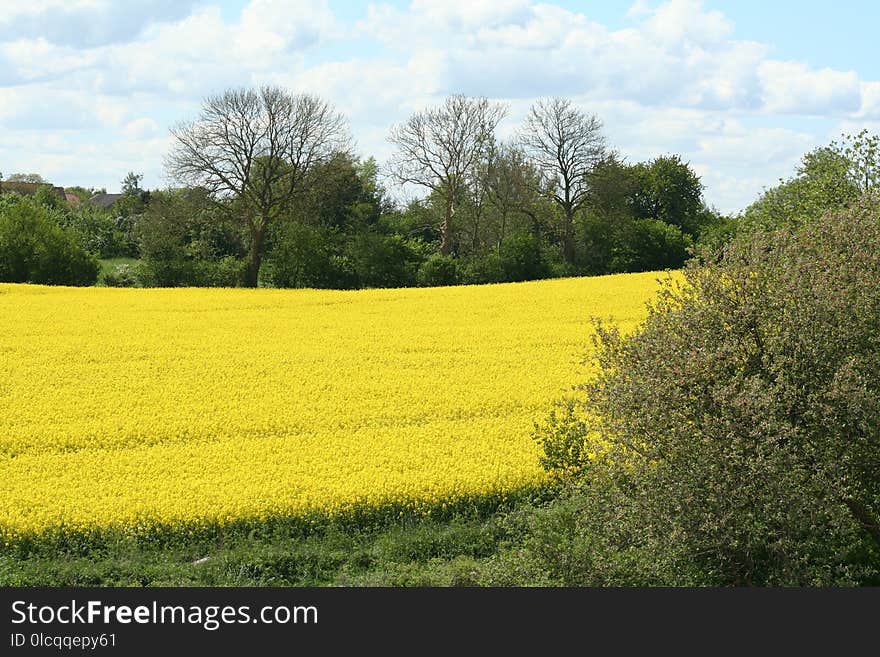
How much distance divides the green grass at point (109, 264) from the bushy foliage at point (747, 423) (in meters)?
44.5

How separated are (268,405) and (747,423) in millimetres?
12121

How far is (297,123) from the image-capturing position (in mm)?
50969

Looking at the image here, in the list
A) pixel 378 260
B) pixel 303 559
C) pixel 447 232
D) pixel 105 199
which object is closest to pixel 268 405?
pixel 303 559

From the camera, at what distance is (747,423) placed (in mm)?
10750

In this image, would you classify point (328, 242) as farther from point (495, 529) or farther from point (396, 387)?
point (495, 529)

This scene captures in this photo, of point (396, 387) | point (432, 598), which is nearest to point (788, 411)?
point (432, 598)

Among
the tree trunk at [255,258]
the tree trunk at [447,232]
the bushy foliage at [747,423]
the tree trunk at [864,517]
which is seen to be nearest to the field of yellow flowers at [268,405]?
the bushy foliage at [747,423]

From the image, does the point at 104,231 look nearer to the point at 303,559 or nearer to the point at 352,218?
the point at 352,218

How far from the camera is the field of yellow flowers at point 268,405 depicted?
1490 centimetres

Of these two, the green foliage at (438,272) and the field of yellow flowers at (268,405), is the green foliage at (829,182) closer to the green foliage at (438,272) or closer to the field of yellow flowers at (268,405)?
the field of yellow flowers at (268,405)

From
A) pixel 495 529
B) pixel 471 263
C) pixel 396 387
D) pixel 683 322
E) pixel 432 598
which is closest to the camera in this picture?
pixel 432 598

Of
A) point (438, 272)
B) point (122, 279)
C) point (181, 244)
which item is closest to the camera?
point (181, 244)

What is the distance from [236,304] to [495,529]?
26944 millimetres

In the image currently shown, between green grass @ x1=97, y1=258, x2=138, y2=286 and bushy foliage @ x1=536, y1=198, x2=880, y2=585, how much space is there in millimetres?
44516
